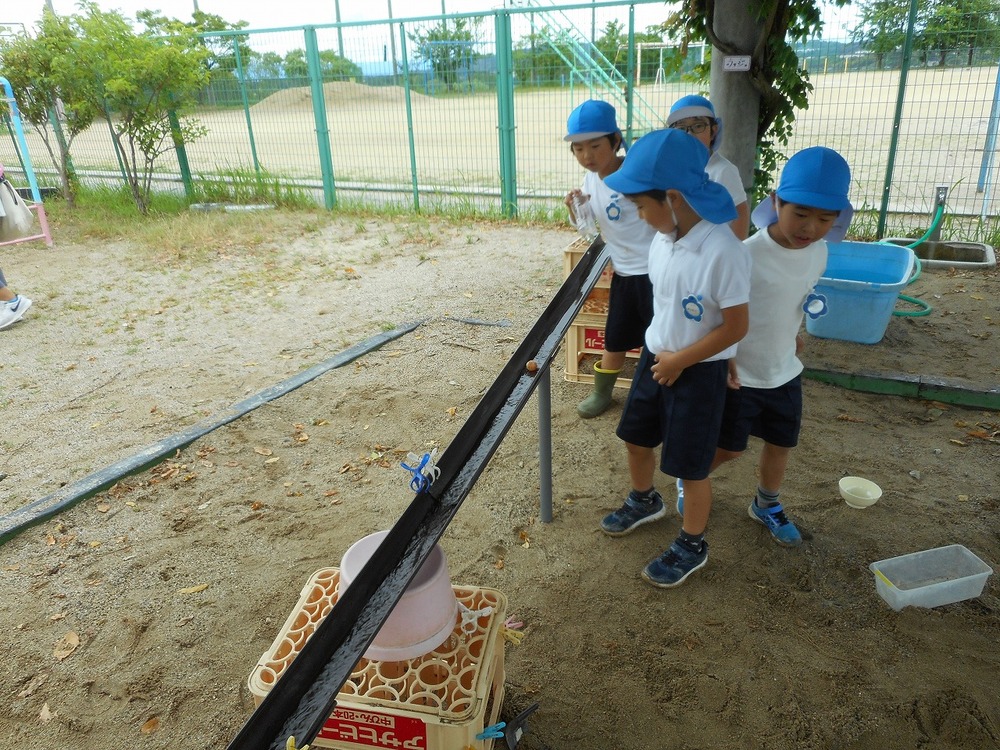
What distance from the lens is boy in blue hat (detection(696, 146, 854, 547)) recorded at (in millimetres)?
2010

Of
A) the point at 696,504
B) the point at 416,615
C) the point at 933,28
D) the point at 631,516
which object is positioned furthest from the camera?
the point at 933,28

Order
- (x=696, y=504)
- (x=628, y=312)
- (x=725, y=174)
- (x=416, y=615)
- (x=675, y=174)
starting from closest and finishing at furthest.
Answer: (x=416, y=615) → (x=675, y=174) → (x=696, y=504) → (x=725, y=174) → (x=628, y=312)

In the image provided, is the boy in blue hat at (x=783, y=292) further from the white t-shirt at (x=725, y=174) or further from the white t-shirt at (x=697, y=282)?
the white t-shirt at (x=725, y=174)

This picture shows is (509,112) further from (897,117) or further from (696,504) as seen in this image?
(696,504)

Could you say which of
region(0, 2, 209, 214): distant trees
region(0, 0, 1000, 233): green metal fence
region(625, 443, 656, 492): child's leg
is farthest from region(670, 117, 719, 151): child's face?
region(0, 2, 209, 214): distant trees

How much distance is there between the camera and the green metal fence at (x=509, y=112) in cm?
639

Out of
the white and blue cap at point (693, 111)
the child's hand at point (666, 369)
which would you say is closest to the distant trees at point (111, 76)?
the white and blue cap at point (693, 111)

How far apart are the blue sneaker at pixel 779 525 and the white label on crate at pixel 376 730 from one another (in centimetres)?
165

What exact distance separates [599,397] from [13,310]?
15.8 ft

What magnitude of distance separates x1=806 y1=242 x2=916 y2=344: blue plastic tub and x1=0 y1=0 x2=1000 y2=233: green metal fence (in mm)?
2516

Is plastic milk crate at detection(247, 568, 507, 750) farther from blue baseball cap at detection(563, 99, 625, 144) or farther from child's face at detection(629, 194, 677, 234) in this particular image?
blue baseball cap at detection(563, 99, 625, 144)

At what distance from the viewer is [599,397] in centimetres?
374

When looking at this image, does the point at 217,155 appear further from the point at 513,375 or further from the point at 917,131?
the point at 513,375

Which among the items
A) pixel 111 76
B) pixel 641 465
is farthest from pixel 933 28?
pixel 111 76
